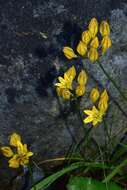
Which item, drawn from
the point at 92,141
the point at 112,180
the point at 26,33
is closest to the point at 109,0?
the point at 26,33

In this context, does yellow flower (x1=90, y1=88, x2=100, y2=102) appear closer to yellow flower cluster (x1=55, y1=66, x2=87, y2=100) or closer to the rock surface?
yellow flower cluster (x1=55, y1=66, x2=87, y2=100)

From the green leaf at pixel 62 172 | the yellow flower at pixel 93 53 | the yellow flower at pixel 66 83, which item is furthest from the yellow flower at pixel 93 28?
the green leaf at pixel 62 172

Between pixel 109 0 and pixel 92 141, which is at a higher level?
pixel 109 0

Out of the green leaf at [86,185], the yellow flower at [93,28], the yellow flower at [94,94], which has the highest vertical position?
the yellow flower at [93,28]

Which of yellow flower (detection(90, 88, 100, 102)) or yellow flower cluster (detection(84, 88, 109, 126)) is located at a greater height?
yellow flower (detection(90, 88, 100, 102))

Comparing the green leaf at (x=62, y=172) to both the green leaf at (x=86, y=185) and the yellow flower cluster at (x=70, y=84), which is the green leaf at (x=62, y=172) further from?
the yellow flower cluster at (x=70, y=84)

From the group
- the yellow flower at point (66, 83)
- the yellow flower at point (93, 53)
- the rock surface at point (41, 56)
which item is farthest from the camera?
the rock surface at point (41, 56)

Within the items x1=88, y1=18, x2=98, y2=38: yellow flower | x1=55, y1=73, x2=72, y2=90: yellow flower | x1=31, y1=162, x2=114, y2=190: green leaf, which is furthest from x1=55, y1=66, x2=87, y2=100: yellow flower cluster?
x1=31, y1=162, x2=114, y2=190: green leaf

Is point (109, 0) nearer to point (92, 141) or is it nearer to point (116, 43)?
point (116, 43)
